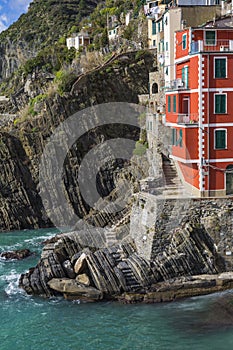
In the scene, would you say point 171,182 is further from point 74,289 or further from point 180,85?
point 74,289

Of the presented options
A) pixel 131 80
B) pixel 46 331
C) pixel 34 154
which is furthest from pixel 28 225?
pixel 46 331

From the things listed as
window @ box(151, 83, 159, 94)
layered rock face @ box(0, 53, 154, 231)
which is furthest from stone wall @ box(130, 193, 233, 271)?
window @ box(151, 83, 159, 94)

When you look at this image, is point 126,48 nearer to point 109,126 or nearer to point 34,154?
point 109,126

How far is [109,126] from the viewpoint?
54.9 meters

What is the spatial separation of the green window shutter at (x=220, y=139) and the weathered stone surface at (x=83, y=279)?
36.9 feet

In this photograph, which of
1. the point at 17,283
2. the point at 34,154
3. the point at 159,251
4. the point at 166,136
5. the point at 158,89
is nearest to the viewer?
the point at 159,251

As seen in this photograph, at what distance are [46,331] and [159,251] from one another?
27.3 feet

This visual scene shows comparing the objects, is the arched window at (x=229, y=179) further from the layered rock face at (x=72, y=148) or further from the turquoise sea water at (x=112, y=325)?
the layered rock face at (x=72, y=148)

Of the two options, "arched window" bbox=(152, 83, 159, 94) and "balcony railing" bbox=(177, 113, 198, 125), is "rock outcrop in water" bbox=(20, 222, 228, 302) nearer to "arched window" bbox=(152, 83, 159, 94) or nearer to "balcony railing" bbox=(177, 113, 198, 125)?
"balcony railing" bbox=(177, 113, 198, 125)

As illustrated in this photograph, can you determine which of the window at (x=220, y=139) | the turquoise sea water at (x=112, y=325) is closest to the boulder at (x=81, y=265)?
the turquoise sea water at (x=112, y=325)

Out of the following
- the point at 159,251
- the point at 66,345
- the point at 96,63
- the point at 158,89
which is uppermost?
the point at 96,63

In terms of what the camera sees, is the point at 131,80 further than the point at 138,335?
Yes

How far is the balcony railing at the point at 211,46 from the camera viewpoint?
30578 millimetres

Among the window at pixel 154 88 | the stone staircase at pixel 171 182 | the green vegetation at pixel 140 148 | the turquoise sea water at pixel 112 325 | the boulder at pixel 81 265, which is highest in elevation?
the window at pixel 154 88
